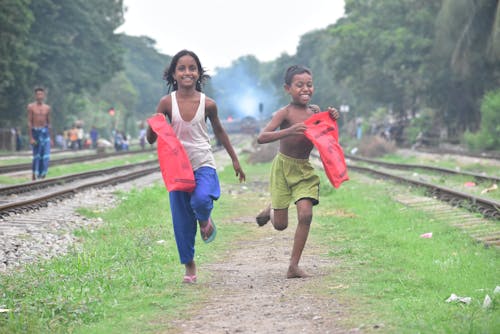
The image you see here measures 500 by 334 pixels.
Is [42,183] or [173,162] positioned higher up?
[173,162]

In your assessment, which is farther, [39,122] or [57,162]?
[57,162]

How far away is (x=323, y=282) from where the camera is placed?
245 inches

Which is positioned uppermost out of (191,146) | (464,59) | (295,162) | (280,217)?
(464,59)

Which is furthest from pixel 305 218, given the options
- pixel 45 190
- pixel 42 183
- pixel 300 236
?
pixel 42 183

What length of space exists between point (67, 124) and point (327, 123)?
178ft

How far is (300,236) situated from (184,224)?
3.21 ft

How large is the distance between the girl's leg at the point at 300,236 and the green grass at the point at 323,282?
1.08 ft

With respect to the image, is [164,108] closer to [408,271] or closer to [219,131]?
[219,131]

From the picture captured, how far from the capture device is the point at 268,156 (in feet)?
102

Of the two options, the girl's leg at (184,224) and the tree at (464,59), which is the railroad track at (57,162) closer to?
the girl's leg at (184,224)

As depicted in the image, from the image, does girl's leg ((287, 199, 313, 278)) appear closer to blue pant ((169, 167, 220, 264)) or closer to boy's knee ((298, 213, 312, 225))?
boy's knee ((298, 213, 312, 225))

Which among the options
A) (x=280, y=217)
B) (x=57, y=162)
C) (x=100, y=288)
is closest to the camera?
(x=100, y=288)

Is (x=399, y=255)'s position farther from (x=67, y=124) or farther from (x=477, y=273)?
(x=67, y=124)

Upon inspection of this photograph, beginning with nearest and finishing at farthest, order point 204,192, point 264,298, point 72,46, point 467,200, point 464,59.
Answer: point 264,298
point 204,192
point 467,200
point 464,59
point 72,46
